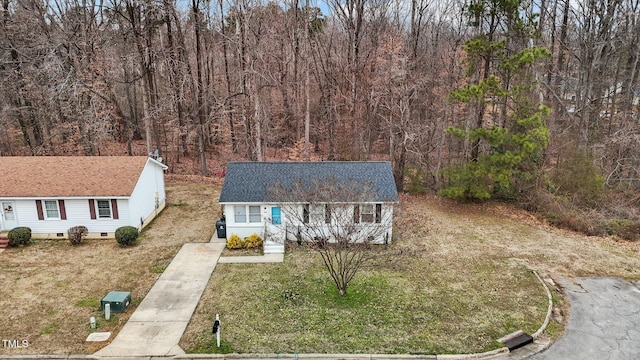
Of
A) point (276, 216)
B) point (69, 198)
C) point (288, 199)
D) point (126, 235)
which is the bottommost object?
point (126, 235)

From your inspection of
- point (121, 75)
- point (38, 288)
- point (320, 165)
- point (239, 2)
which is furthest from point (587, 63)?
point (121, 75)

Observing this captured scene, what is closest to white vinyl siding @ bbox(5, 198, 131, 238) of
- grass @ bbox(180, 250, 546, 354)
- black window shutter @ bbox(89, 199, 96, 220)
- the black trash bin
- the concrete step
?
black window shutter @ bbox(89, 199, 96, 220)

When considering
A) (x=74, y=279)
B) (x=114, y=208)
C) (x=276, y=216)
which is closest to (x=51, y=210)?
(x=114, y=208)

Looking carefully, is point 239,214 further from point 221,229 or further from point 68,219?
point 68,219

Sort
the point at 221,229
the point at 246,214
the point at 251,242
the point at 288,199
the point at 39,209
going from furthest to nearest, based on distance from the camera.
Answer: the point at 221,229 → the point at 39,209 → the point at 246,214 → the point at 251,242 → the point at 288,199

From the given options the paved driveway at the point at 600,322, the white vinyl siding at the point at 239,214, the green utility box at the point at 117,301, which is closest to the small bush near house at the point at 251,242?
the white vinyl siding at the point at 239,214

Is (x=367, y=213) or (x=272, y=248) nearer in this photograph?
(x=272, y=248)

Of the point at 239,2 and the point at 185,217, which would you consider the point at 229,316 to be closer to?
the point at 185,217
